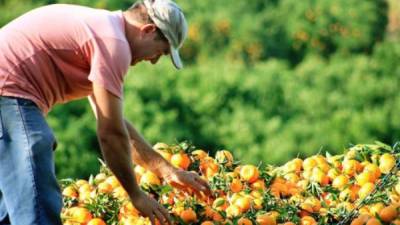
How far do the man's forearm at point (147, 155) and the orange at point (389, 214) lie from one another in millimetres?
775

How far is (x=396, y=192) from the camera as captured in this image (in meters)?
3.68

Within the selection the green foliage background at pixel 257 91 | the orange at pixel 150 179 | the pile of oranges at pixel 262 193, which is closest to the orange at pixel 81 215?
the pile of oranges at pixel 262 193

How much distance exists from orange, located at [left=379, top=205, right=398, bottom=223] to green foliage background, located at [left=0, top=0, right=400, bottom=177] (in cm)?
497

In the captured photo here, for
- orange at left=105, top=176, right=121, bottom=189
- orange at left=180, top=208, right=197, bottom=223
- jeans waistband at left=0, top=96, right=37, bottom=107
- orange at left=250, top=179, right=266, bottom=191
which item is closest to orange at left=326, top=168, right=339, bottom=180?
orange at left=250, top=179, right=266, bottom=191

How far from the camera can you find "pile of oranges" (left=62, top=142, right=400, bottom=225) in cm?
349

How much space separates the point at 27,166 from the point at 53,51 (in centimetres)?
38

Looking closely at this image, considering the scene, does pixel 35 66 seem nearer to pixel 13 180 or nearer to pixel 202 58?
pixel 13 180

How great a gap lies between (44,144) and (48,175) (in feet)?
0.33

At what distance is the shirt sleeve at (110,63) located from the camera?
10.2ft

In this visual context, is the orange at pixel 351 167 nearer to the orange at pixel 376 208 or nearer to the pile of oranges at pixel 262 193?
the pile of oranges at pixel 262 193

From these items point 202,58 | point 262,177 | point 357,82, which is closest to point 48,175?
point 262,177

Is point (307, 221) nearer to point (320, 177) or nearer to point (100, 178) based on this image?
point (320, 177)

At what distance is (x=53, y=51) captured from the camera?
324 centimetres

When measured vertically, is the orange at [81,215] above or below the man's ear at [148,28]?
below
